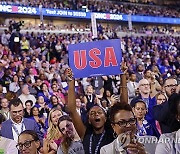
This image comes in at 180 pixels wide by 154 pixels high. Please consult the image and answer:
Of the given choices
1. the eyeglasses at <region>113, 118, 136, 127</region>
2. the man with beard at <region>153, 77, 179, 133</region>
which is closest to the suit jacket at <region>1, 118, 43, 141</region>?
the man with beard at <region>153, 77, 179, 133</region>

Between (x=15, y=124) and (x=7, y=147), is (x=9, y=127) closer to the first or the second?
(x=15, y=124)

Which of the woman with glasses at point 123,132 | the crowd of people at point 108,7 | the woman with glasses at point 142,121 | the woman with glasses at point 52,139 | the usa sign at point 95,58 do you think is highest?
the crowd of people at point 108,7

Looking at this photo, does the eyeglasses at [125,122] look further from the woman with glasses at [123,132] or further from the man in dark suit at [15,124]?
the man in dark suit at [15,124]

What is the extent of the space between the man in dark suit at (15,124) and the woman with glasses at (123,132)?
1882mm

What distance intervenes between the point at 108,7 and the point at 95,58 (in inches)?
1213

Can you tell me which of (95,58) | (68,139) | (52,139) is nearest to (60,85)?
(95,58)

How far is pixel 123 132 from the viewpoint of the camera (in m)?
2.43

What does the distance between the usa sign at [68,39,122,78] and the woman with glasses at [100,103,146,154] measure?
6.14ft

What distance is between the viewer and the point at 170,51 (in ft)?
66.5

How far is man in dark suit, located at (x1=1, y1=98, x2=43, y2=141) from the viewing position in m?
4.41

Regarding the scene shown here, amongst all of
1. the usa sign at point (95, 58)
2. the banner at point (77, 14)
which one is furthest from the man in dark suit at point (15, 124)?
the banner at point (77, 14)

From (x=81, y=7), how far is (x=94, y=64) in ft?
92.7

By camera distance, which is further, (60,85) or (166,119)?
(60,85)

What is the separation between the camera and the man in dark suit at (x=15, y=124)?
4.41 metres
